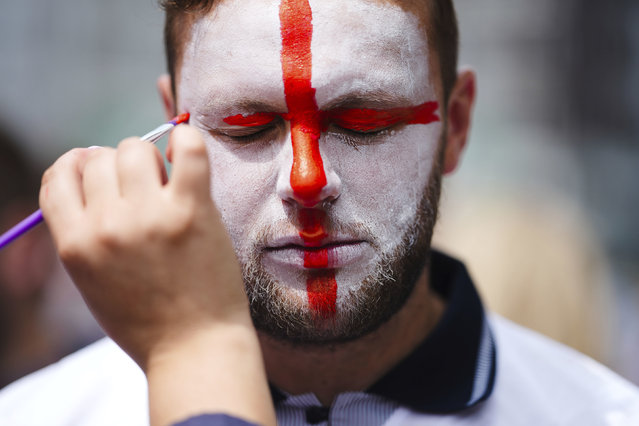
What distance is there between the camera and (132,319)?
86cm

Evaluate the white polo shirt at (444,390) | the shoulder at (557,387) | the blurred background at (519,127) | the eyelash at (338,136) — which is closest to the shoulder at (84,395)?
the white polo shirt at (444,390)

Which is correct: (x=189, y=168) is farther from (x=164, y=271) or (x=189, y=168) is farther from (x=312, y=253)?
(x=312, y=253)

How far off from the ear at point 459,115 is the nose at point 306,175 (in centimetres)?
49

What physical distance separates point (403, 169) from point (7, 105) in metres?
2.93

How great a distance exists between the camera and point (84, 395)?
1532mm

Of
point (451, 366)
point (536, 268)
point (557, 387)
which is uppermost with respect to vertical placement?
point (451, 366)

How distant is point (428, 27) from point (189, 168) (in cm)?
75

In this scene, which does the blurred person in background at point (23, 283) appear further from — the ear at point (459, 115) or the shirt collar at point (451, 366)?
the ear at point (459, 115)

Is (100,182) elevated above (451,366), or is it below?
above

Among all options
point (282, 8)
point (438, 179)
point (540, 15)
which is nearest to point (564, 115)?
point (540, 15)

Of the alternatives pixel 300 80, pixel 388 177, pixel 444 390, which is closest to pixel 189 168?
pixel 300 80

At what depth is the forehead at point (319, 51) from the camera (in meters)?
1.21

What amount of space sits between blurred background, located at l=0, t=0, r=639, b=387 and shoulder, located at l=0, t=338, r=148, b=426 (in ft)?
4.51

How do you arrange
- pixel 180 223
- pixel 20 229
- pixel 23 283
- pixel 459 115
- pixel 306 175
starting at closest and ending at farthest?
pixel 180 223 < pixel 20 229 < pixel 306 175 < pixel 459 115 < pixel 23 283
